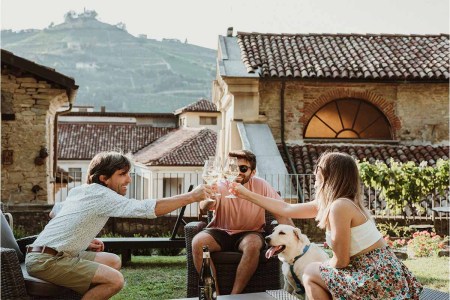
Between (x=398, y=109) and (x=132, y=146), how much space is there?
27948 millimetres

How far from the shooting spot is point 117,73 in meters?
111

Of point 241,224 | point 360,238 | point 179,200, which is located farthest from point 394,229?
point 179,200

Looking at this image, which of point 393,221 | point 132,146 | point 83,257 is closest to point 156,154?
point 132,146

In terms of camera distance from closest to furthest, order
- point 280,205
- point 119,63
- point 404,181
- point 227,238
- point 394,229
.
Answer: point 280,205
point 227,238
point 394,229
point 404,181
point 119,63

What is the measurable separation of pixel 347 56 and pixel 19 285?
1333cm

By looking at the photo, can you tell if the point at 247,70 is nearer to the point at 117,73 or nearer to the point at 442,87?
the point at 442,87

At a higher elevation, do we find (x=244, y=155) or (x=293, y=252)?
(x=244, y=155)

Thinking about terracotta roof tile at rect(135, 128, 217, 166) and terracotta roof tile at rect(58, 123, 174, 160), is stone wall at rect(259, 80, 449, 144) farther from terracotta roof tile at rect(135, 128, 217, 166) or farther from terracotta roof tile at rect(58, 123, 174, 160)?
terracotta roof tile at rect(58, 123, 174, 160)

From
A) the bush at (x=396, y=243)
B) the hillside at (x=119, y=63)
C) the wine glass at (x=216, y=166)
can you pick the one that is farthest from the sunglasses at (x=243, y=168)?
the hillside at (x=119, y=63)

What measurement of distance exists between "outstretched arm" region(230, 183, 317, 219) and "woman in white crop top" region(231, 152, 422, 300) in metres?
0.66

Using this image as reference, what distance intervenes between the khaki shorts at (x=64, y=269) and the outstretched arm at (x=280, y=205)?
4.10 feet

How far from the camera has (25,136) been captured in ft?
43.5

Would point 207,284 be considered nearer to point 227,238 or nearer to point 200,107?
point 227,238

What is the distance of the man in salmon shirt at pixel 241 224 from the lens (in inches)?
187
